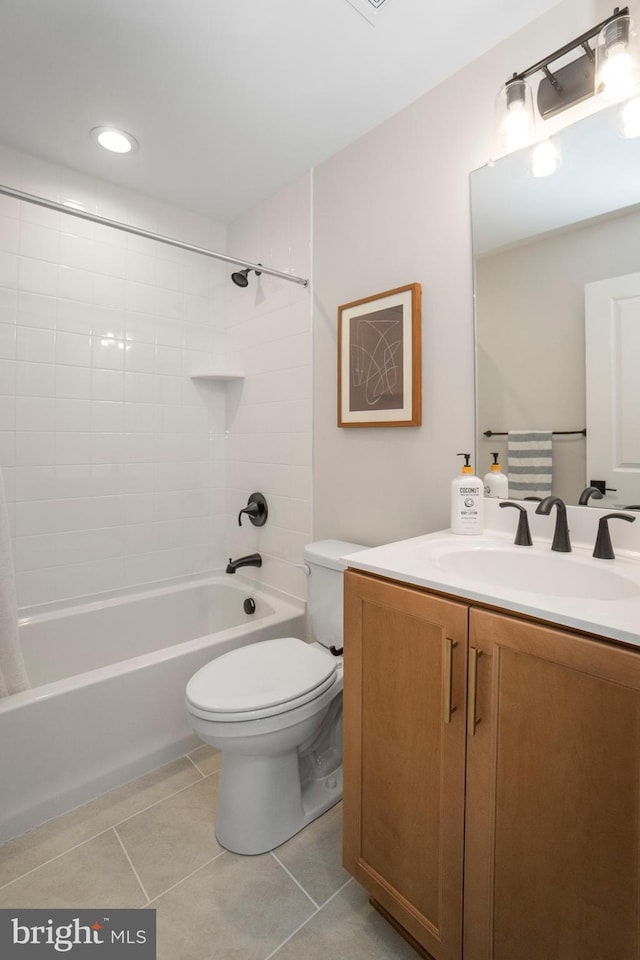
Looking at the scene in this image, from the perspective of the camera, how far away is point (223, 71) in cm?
148

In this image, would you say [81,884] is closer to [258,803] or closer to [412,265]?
[258,803]

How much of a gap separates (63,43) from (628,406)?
195cm

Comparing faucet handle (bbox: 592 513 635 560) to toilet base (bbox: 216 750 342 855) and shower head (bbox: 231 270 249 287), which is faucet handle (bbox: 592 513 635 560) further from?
shower head (bbox: 231 270 249 287)

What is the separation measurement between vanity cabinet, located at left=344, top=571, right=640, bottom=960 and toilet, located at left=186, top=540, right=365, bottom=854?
24 centimetres

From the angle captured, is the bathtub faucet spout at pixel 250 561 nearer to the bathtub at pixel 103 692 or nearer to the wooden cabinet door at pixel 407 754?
the bathtub at pixel 103 692

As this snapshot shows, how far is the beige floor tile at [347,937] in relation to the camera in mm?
1052

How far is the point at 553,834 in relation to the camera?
2.45ft

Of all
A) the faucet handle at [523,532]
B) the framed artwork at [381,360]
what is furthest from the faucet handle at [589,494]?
the framed artwork at [381,360]

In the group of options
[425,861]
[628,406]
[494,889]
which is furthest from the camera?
[628,406]

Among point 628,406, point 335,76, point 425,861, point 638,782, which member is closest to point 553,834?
point 638,782

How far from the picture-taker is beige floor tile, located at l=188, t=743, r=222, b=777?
168 centimetres

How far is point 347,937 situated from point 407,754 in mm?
537

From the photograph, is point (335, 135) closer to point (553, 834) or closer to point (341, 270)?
point (341, 270)

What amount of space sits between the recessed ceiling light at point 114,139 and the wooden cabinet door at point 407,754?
192cm
